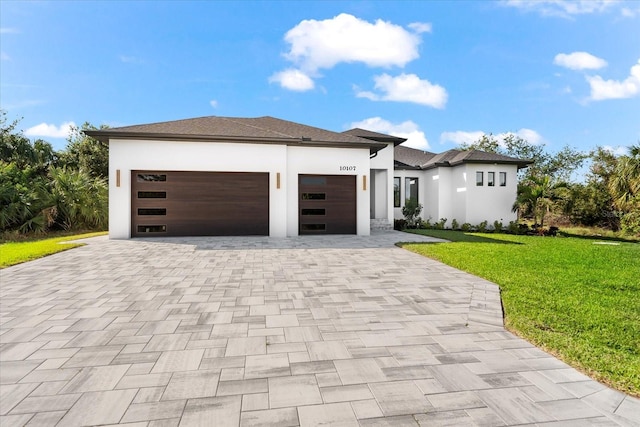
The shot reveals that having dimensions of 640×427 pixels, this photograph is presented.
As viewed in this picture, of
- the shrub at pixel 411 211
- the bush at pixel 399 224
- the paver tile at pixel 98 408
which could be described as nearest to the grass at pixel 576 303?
the paver tile at pixel 98 408

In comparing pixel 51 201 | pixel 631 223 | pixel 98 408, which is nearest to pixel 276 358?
pixel 98 408

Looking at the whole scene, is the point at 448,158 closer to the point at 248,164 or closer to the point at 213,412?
the point at 248,164

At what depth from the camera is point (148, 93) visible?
17.8 meters

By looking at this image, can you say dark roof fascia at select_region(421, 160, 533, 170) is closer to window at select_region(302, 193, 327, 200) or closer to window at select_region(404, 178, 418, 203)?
window at select_region(404, 178, 418, 203)

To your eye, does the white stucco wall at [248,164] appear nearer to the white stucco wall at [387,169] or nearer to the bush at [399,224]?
the white stucco wall at [387,169]

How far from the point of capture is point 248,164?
1197cm

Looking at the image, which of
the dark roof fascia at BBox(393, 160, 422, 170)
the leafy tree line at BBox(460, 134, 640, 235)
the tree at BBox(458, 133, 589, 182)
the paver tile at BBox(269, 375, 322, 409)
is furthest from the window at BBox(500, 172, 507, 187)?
the paver tile at BBox(269, 375, 322, 409)

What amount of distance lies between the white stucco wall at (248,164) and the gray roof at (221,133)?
0.29 meters

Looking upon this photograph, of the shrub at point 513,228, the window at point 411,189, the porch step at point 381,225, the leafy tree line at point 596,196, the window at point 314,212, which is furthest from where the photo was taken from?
the window at point 411,189

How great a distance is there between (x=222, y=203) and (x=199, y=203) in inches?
33.4

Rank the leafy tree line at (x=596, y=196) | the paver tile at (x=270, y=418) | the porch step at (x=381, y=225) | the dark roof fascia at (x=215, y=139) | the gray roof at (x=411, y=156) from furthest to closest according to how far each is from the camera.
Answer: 1. the gray roof at (x=411, y=156)
2. the porch step at (x=381, y=225)
3. the leafy tree line at (x=596, y=196)
4. the dark roof fascia at (x=215, y=139)
5. the paver tile at (x=270, y=418)

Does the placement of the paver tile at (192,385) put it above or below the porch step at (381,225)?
below

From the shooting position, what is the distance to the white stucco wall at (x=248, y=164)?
11234mm

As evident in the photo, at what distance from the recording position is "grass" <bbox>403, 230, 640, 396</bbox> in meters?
2.74
